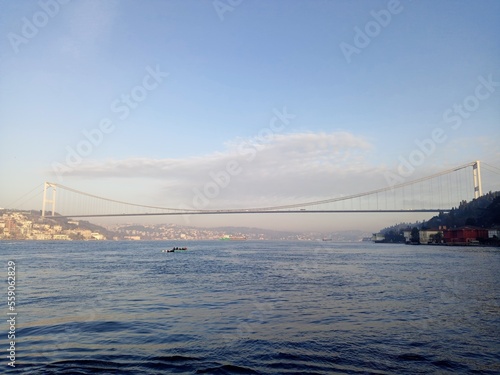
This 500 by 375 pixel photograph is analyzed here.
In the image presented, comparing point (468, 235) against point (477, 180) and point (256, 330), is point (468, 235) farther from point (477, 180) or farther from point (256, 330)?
point (256, 330)

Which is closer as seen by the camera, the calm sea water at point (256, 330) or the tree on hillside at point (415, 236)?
the calm sea water at point (256, 330)

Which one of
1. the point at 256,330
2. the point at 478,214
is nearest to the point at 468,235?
the point at 478,214

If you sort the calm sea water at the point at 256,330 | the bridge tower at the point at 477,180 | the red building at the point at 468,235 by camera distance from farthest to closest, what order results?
the bridge tower at the point at 477,180 → the red building at the point at 468,235 → the calm sea water at the point at 256,330

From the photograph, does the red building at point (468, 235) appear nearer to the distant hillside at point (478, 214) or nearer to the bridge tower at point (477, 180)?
the distant hillside at point (478, 214)

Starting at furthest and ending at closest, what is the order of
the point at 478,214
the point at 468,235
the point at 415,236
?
the point at 415,236 → the point at 478,214 → the point at 468,235

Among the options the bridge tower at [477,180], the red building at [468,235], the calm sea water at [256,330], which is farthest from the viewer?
the bridge tower at [477,180]

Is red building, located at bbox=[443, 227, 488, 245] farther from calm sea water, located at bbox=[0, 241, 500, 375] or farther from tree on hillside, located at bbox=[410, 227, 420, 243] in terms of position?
calm sea water, located at bbox=[0, 241, 500, 375]

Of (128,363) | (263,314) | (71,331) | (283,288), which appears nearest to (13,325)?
(71,331)

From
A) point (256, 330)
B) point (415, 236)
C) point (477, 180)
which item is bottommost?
point (415, 236)

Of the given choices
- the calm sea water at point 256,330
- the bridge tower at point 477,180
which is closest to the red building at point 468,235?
the bridge tower at point 477,180

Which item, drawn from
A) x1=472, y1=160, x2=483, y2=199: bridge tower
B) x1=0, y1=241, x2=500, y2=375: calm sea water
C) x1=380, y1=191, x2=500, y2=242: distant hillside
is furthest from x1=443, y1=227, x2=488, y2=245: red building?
x1=0, y1=241, x2=500, y2=375: calm sea water

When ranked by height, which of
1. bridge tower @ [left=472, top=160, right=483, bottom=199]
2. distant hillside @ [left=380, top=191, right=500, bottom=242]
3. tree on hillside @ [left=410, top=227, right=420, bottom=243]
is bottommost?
tree on hillside @ [left=410, top=227, right=420, bottom=243]
